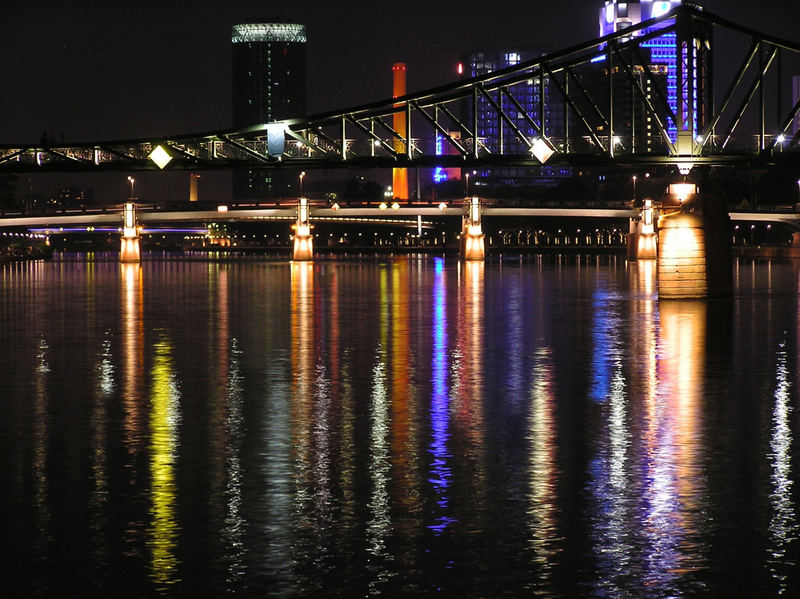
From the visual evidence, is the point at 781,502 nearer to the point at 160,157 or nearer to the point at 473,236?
the point at 160,157

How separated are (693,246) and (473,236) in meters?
115

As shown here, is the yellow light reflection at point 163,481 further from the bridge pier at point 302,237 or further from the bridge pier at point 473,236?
the bridge pier at point 473,236

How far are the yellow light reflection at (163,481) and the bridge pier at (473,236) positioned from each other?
147 metres

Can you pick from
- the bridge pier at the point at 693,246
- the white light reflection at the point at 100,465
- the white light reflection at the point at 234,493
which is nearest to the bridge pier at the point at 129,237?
the bridge pier at the point at 693,246

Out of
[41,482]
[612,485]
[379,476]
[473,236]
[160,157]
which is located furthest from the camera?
[473,236]

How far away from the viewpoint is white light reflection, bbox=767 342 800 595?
13.9 metres

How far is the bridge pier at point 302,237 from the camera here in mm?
172875

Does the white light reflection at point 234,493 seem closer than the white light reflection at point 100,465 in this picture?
Yes

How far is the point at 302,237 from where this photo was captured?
176 metres

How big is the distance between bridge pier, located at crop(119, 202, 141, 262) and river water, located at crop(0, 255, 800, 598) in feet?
453

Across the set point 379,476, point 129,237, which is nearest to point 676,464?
point 379,476

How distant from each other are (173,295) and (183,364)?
1683 inches

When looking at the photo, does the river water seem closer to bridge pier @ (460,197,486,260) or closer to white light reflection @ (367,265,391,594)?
white light reflection @ (367,265,391,594)

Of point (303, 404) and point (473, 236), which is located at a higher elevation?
point (473, 236)
